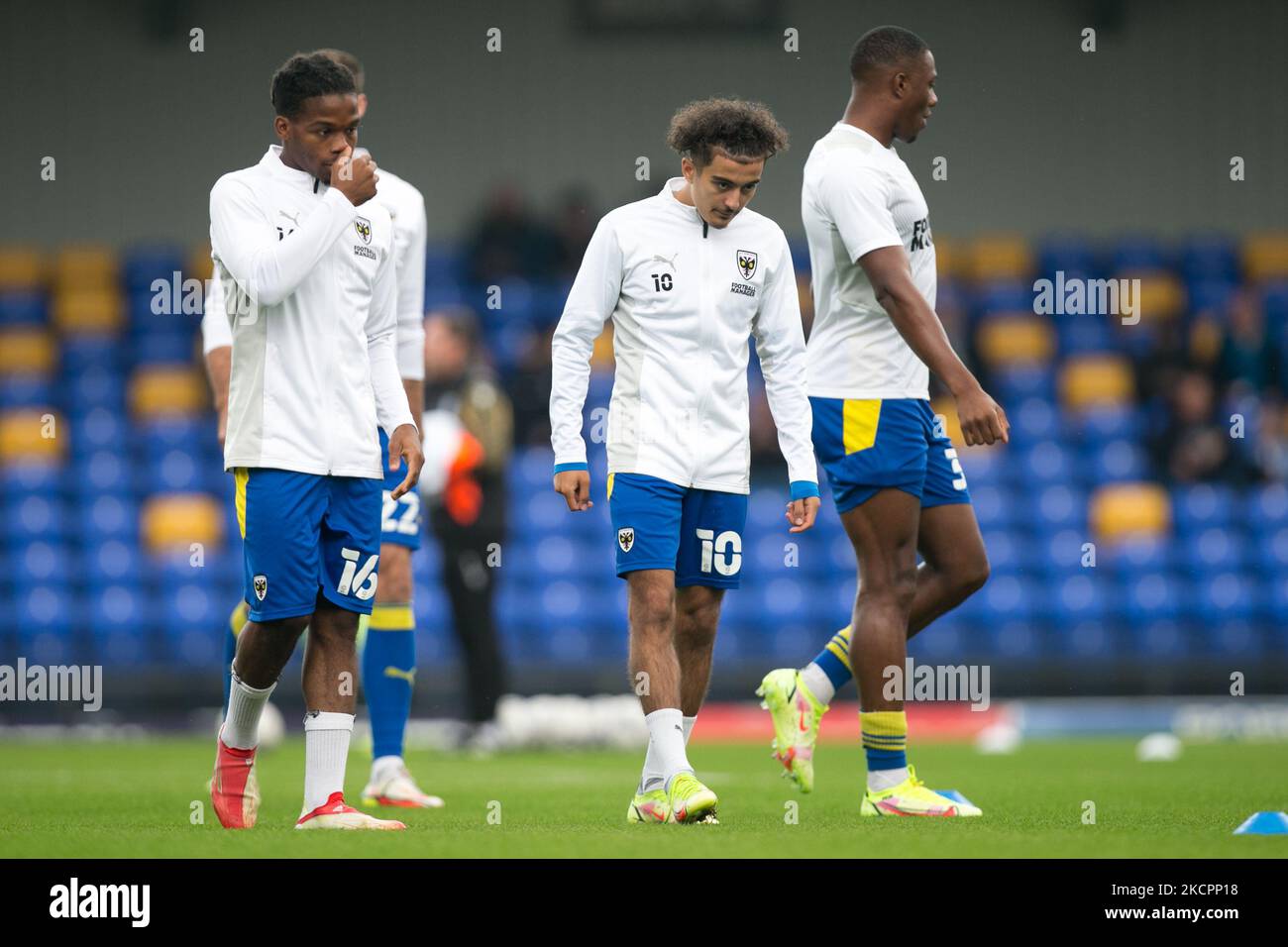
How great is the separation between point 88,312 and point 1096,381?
8.65 meters

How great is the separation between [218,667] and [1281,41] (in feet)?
35.5

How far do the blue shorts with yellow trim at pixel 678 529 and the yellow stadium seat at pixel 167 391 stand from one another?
32.9 feet

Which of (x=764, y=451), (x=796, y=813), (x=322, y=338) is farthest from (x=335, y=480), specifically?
(x=764, y=451)

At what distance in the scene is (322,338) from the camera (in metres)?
4.91

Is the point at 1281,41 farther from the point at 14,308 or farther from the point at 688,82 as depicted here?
the point at 14,308

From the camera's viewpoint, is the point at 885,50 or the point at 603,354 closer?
the point at 885,50

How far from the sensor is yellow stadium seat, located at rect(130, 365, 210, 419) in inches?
572

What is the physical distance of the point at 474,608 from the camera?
9.91m

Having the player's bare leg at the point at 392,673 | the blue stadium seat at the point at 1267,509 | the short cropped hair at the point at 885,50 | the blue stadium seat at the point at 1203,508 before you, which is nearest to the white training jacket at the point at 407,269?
the player's bare leg at the point at 392,673

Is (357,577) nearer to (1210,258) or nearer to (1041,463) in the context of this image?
(1041,463)

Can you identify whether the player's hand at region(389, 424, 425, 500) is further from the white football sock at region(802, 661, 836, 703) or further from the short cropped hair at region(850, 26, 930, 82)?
the short cropped hair at region(850, 26, 930, 82)

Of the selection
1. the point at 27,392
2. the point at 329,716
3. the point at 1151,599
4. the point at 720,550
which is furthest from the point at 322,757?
the point at 27,392

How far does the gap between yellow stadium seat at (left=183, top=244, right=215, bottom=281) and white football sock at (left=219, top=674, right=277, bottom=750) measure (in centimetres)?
1055

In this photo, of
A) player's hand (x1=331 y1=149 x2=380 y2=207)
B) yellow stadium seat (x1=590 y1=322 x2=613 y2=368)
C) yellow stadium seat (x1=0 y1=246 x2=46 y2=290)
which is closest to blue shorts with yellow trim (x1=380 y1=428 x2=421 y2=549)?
player's hand (x1=331 y1=149 x2=380 y2=207)
